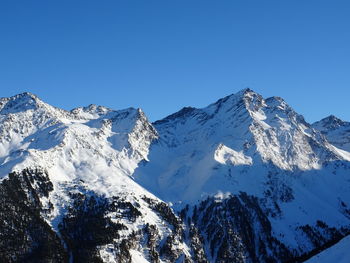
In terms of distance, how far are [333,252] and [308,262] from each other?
1056 centimetres

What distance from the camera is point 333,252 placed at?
145 m

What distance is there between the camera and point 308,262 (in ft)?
500
